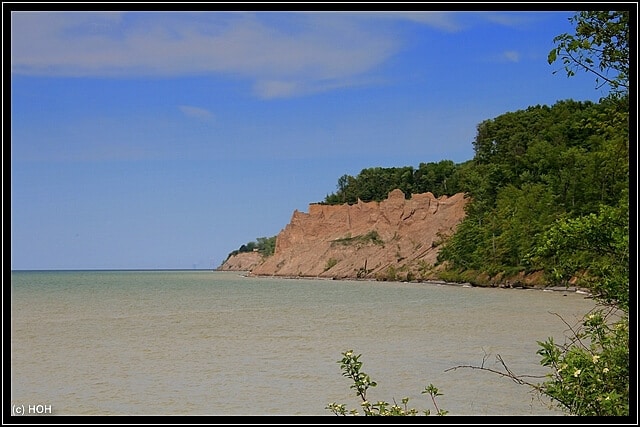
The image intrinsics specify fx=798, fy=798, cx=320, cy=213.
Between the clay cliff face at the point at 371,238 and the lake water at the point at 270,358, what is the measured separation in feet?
125

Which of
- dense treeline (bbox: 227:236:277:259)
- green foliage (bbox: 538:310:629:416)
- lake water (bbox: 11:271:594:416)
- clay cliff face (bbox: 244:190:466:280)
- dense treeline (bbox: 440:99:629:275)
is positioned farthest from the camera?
dense treeline (bbox: 227:236:277:259)

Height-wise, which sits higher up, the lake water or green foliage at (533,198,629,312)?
green foliage at (533,198,629,312)

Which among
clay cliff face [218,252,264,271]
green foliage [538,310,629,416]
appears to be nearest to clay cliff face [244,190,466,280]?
green foliage [538,310,629,416]

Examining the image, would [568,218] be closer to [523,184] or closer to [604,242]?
[604,242]

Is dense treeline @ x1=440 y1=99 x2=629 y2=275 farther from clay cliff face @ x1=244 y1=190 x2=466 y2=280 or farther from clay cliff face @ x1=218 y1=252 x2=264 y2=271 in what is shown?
clay cliff face @ x1=218 y1=252 x2=264 y2=271

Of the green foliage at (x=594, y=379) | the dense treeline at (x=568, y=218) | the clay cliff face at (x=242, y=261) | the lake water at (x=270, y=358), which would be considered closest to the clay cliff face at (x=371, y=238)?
the dense treeline at (x=568, y=218)

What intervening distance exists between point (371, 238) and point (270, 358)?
60659 millimetres

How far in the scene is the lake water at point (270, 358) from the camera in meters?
10.2

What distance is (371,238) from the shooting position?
75188 mm

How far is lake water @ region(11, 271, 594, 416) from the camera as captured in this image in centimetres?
1017

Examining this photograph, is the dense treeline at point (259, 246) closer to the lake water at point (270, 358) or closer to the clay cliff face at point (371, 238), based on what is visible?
the clay cliff face at point (371, 238)

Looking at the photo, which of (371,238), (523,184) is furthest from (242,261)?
(523,184)

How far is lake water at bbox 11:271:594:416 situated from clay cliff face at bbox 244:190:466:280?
38.0m
